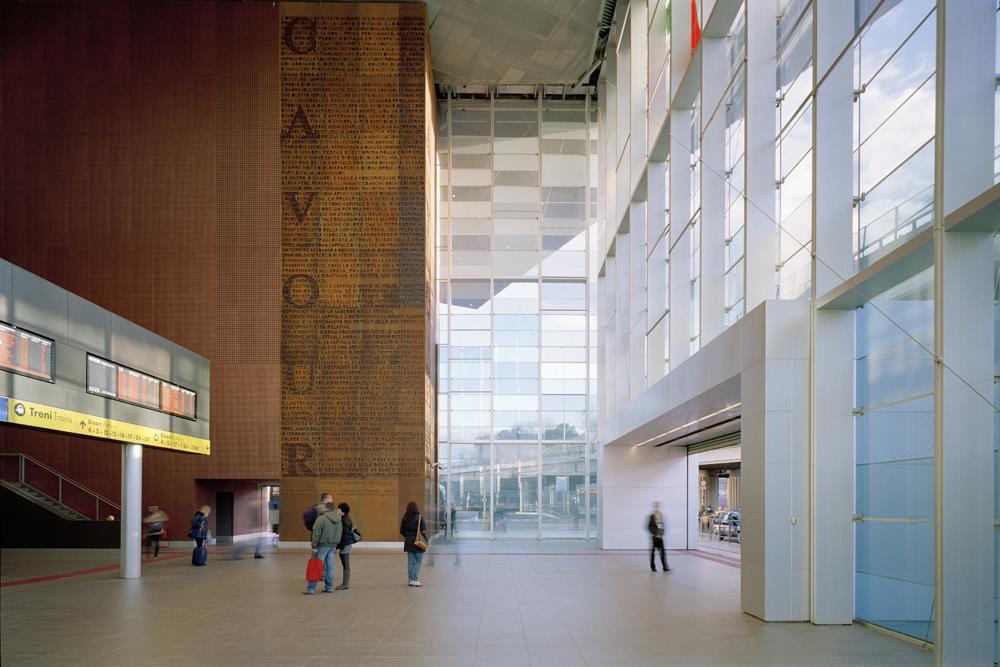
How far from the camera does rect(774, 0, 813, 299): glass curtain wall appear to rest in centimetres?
1422

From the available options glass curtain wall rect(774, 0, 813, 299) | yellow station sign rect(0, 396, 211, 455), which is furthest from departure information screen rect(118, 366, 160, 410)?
glass curtain wall rect(774, 0, 813, 299)

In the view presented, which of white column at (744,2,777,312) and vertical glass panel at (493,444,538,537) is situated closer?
white column at (744,2,777,312)

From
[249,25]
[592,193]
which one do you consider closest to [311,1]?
[249,25]

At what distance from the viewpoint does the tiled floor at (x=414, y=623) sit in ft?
28.9

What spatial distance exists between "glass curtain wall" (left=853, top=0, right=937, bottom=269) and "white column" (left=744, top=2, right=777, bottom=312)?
1349 mm

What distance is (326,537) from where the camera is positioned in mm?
14023

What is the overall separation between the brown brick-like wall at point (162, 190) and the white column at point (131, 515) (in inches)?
308

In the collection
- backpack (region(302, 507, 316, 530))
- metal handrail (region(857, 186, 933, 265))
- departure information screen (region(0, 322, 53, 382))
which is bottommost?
backpack (region(302, 507, 316, 530))

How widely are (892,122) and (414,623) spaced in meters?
8.39

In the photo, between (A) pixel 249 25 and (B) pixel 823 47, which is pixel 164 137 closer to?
(A) pixel 249 25

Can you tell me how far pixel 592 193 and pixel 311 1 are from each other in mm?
12256

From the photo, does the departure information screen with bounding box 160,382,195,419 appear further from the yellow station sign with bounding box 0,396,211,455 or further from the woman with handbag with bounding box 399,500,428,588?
the woman with handbag with bounding box 399,500,428,588

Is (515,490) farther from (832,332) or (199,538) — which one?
(832,332)

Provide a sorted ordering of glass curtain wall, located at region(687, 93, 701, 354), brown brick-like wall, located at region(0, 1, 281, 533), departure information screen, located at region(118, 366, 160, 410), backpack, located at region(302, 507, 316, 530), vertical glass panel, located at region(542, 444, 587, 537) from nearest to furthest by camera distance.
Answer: departure information screen, located at region(118, 366, 160, 410), glass curtain wall, located at region(687, 93, 701, 354), backpack, located at region(302, 507, 316, 530), brown brick-like wall, located at region(0, 1, 281, 533), vertical glass panel, located at region(542, 444, 587, 537)
